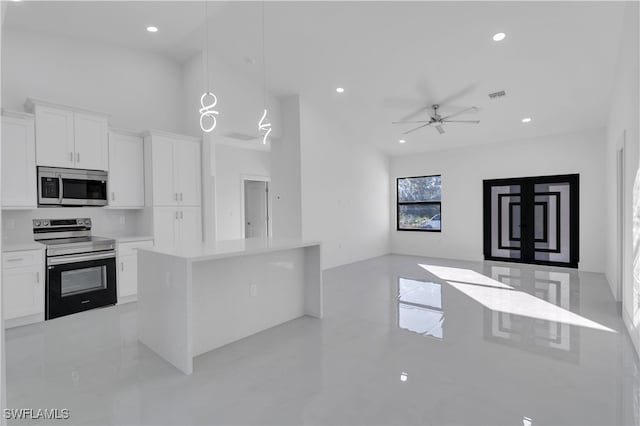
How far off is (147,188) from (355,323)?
3.37 metres

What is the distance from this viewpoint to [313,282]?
383 cm

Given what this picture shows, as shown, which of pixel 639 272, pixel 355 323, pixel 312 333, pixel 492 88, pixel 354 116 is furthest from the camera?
pixel 354 116

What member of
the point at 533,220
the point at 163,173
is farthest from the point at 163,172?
the point at 533,220

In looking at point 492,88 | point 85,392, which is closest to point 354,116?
point 492,88

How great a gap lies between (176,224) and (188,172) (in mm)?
A: 789

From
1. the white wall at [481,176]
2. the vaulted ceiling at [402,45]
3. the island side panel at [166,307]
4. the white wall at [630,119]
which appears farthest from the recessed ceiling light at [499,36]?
the island side panel at [166,307]

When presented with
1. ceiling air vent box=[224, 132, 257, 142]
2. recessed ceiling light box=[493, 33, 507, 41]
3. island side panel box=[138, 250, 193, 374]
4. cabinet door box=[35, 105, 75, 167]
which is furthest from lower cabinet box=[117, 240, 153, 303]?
recessed ceiling light box=[493, 33, 507, 41]

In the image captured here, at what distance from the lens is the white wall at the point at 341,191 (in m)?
6.36

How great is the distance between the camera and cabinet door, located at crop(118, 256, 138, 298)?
4328 millimetres

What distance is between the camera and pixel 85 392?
2307 mm

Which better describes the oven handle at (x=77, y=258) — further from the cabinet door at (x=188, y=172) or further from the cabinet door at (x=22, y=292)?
the cabinet door at (x=188, y=172)

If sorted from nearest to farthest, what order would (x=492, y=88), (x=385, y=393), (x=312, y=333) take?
(x=385, y=393) → (x=312, y=333) → (x=492, y=88)

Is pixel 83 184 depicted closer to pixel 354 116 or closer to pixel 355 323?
pixel 355 323

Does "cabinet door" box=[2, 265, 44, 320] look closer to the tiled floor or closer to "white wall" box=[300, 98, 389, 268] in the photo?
the tiled floor
